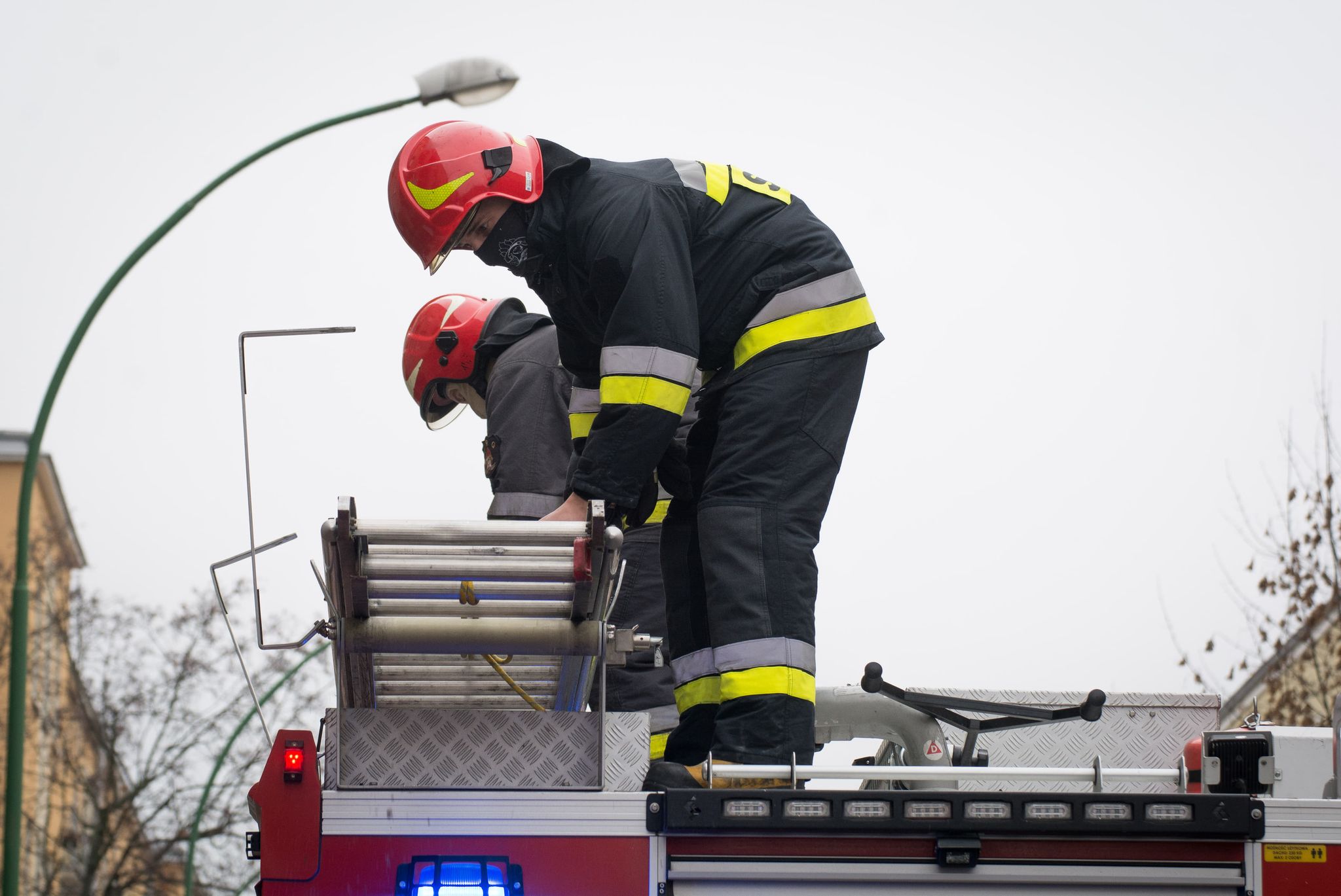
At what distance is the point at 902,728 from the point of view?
532cm

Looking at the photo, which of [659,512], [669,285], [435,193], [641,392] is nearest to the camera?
[641,392]

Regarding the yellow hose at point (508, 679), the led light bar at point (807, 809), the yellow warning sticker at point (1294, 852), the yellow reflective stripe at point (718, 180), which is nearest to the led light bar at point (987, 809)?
the led light bar at point (807, 809)

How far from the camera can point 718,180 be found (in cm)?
512

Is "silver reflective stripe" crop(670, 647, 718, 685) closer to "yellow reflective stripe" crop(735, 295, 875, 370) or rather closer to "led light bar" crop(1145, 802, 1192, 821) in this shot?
"yellow reflective stripe" crop(735, 295, 875, 370)

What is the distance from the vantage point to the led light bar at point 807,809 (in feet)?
12.2

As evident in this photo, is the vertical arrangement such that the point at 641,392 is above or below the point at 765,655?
above

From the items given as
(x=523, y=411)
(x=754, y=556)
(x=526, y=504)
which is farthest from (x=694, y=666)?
(x=523, y=411)

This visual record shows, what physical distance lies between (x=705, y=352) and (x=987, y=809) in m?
1.79

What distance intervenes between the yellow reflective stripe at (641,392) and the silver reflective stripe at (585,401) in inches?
35.2

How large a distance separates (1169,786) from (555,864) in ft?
7.00

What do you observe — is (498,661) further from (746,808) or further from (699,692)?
(746,808)

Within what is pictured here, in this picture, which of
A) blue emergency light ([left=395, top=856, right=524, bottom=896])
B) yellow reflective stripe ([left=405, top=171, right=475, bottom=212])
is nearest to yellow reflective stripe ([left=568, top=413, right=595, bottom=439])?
yellow reflective stripe ([left=405, top=171, right=475, bottom=212])

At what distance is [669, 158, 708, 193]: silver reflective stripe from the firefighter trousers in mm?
564

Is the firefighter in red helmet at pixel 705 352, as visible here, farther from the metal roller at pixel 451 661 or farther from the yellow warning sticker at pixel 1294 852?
the yellow warning sticker at pixel 1294 852
